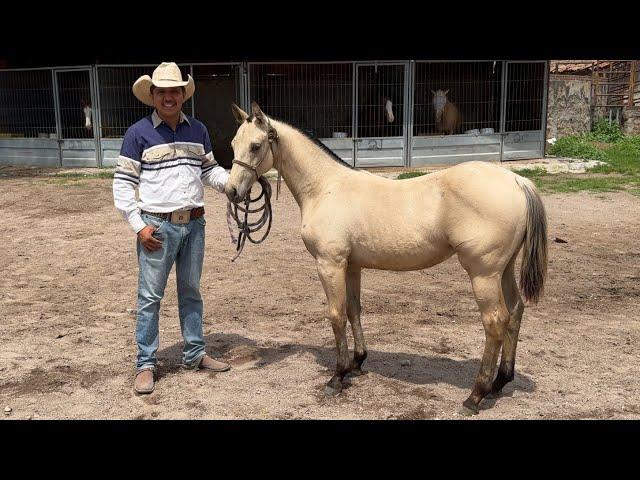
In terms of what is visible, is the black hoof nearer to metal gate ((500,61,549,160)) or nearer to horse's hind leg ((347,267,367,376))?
horse's hind leg ((347,267,367,376))

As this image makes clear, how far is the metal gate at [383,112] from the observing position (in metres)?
14.4

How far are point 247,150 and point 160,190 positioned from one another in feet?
2.09

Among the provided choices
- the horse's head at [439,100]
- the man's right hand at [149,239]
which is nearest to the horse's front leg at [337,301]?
the man's right hand at [149,239]

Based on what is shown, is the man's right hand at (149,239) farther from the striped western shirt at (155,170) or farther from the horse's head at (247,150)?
the horse's head at (247,150)

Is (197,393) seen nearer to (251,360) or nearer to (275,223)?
(251,360)

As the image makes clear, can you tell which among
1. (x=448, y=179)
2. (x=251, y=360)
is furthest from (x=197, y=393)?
(x=448, y=179)

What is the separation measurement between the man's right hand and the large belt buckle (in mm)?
148

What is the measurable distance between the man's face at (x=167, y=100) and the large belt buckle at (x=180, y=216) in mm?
648

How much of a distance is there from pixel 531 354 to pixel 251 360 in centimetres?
212

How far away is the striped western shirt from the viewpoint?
4.18 metres

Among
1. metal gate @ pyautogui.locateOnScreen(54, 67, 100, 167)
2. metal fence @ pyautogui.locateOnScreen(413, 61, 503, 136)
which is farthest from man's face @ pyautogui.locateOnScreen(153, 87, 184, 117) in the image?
metal fence @ pyautogui.locateOnScreen(413, 61, 503, 136)

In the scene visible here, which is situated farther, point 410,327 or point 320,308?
point 320,308

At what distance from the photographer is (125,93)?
14711 millimetres

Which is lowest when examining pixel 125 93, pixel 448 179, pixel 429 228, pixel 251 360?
pixel 251 360
